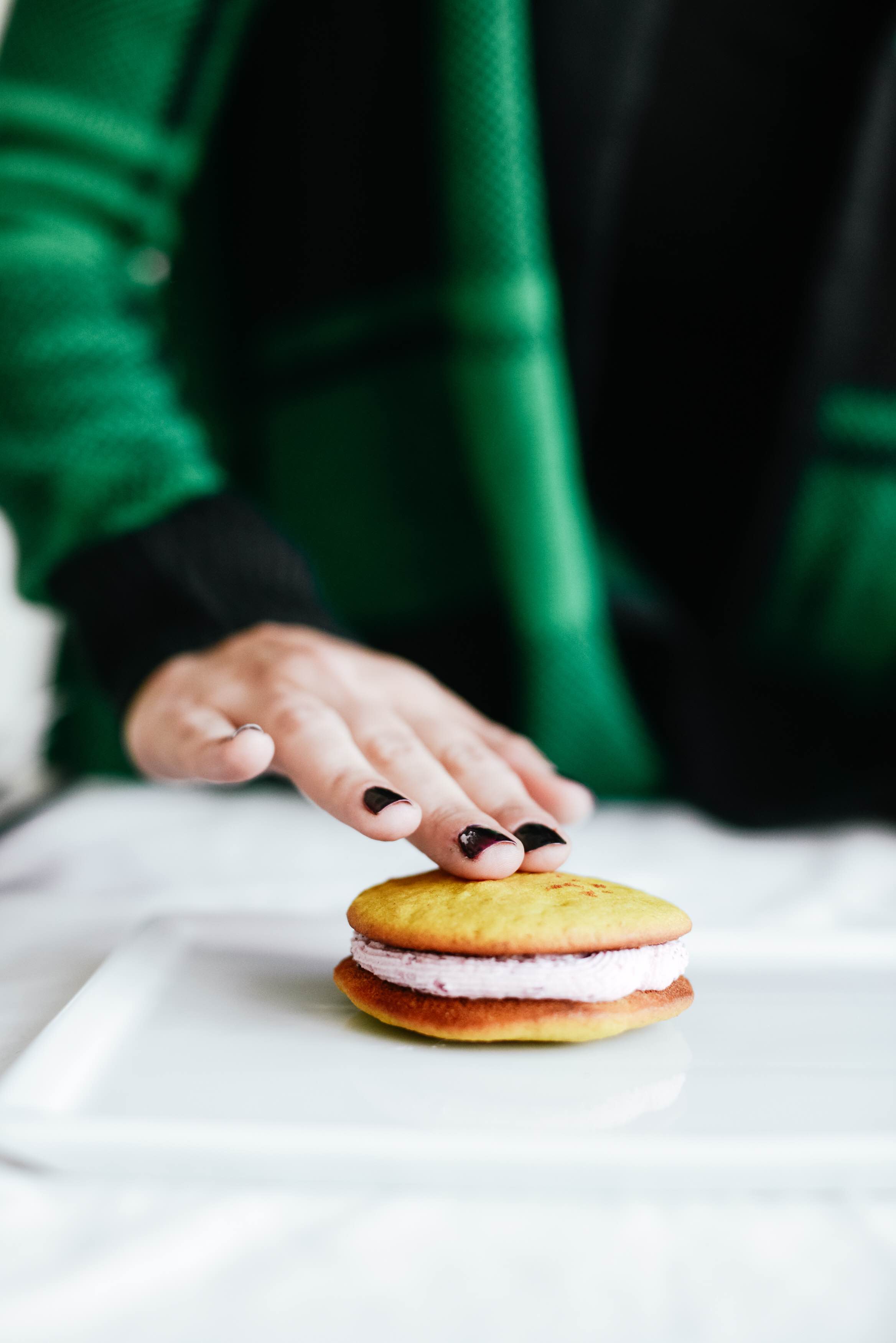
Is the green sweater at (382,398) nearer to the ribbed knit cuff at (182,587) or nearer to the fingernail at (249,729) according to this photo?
the ribbed knit cuff at (182,587)

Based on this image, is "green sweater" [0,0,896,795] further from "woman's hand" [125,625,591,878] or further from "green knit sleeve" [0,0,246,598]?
"woman's hand" [125,625,591,878]

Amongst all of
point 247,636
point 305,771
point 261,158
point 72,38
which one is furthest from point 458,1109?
point 261,158

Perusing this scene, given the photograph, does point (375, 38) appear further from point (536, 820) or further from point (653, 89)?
point (536, 820)

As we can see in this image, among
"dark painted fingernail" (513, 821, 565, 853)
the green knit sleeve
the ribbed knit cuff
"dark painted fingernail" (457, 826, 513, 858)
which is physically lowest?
the ribbed knit cuff

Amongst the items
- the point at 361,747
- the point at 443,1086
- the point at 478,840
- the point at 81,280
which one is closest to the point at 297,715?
the point at 361,747

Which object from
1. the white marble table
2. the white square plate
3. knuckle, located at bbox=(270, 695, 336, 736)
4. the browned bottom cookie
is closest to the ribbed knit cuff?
knuckle, located at bbox=(270, 695, 336, 736)

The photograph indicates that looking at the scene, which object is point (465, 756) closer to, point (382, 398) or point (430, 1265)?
point (430, 1265)
